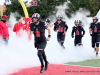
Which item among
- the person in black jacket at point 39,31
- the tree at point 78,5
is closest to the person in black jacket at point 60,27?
the person in black jacket at point 39,31

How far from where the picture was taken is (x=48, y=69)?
6.63 meters

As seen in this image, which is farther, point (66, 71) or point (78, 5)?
point (78, 5)

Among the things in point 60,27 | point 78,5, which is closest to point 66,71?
point 60,27

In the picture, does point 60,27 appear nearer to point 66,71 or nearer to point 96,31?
point 96,31

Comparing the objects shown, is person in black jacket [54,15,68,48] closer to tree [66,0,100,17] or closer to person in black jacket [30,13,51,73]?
person in black jacket [30,13,51,73]

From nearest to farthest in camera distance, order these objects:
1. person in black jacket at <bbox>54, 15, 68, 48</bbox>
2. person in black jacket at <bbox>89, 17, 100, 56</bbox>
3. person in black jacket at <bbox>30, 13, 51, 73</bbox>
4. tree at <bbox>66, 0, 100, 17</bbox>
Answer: person in black jacket at <bbox>30, 13, 51, 73</bbox>, person in black jacket at <bbox>89, 17, 100, 56</bbox>, person in black jacket at <bbox>54, 15, 68, 48</bbox>, tree at <bbox>66, 0, 100, 17</bbox>

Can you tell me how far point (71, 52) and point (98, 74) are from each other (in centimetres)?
480

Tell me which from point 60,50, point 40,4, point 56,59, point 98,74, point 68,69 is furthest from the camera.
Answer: point 40,4

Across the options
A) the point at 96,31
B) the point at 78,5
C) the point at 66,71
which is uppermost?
the point at 78,5

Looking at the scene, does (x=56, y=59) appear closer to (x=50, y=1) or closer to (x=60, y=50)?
(x=60, y=50)

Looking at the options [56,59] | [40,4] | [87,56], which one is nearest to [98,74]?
[56,59]

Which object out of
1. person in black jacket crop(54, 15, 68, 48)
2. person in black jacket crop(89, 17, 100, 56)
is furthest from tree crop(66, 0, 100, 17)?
person in black jacket crop(89, 17, 100, 56)

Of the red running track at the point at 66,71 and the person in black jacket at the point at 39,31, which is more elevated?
the person in black jacket at the point at 39,31

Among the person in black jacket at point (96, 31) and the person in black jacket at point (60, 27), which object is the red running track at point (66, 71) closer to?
the person in black jacket at point (96, 31)
